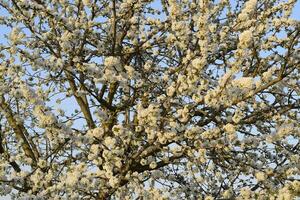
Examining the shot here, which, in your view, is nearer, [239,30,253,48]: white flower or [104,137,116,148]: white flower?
Answer: [239,30,253,48]: white flower

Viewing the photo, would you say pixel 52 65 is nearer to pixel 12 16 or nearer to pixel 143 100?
pixel 143 100

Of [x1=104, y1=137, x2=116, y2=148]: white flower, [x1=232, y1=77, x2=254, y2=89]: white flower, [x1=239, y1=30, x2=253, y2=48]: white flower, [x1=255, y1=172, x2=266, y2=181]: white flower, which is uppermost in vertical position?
[x1=104, y1=137, x2=116, y2=148]: white flower

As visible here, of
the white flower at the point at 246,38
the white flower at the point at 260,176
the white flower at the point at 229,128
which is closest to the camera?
the white flower at the point at 246,38

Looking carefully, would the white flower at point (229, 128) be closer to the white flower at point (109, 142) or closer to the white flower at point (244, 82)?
the white flower at point (244, 82)

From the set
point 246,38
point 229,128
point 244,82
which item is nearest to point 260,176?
point 229,128

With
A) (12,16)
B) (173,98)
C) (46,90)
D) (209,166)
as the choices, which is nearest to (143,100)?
(173,98)

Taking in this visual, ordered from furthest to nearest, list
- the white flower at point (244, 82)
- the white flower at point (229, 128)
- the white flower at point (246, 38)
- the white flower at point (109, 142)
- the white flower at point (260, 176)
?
the white flower at point (109, 142) < the white flower at point (260, 176) < the white flower at point (229, 128) < the white flower at point (244, 82) < the white flower at point (246, 38)

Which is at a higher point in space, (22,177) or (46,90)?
(46,90)

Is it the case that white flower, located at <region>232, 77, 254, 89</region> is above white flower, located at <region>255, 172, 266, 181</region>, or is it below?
above

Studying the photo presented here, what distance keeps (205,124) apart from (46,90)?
3.42 meters

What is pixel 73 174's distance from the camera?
6.42 metres

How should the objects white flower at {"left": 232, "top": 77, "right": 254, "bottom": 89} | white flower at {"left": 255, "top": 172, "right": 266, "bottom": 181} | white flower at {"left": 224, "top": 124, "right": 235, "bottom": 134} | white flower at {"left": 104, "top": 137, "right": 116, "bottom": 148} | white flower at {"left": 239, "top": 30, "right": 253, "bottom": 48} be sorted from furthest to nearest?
white flower at {"left": 104, "top": 137, "right": 116, "bottom": 148} < white flower at {"left": 255, "top": 172, "right": 266, "bottom": 181} < white flower at {"left": 224, "top": 124, "right": 235, "bottom": 134} < white flower at {"left": 232, "top": 77, "right": 254, "bottom": 89} < white flower at {"left": 239, "top": 30, "right": 253, "bottom": 48}

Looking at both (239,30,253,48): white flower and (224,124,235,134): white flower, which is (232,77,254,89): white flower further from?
(224,124,235,134): white flower

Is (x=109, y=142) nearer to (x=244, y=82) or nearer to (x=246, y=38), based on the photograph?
(x=244, y=82)
